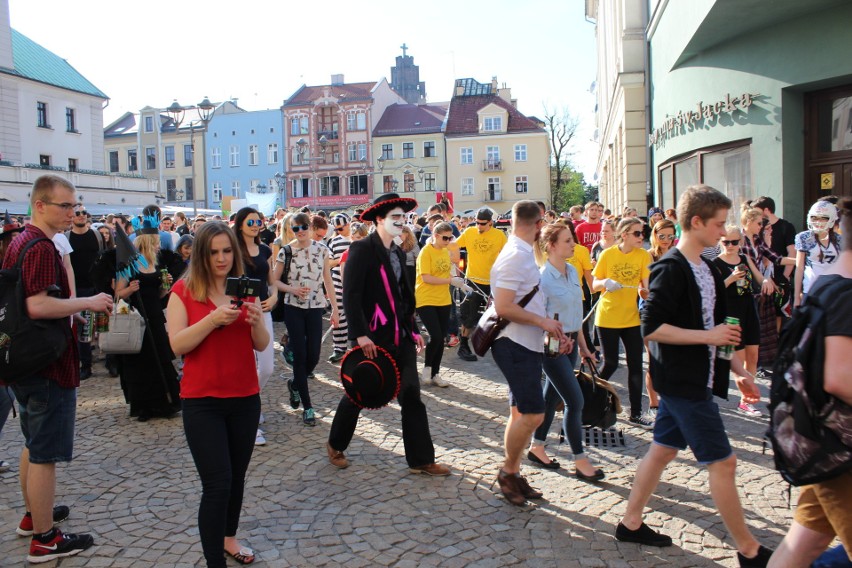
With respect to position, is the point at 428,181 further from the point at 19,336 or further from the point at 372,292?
the point at 19,336

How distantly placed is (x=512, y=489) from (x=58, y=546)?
277 cm

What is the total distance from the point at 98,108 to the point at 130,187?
25.3 ft

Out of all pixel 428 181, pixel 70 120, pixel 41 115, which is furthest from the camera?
pixel 428 181

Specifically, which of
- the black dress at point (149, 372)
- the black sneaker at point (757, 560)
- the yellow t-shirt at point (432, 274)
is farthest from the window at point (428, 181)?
the black sneaker at point (757, 560)

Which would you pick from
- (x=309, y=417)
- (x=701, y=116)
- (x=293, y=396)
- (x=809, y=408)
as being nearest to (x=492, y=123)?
(x=701, y=116)

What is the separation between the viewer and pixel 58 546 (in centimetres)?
390

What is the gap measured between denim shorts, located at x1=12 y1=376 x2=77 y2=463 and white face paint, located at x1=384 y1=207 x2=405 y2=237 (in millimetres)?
2424

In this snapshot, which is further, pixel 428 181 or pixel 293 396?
pixel 428 181

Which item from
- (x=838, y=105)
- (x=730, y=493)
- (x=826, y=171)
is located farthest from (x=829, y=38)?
(x=730, y=493)

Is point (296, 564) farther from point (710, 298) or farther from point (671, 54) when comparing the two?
point (671, 54)

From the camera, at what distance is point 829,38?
9.90m

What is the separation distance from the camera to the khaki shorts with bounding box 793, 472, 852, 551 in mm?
2592

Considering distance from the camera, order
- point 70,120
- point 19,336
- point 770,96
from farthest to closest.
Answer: point 70,120
point 770,96
point 19,336

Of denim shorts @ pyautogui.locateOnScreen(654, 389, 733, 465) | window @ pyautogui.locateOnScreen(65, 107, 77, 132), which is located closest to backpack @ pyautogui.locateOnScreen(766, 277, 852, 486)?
denim shorts @ pyautogui.locateOnScreen(654, 389, 733, 465)
